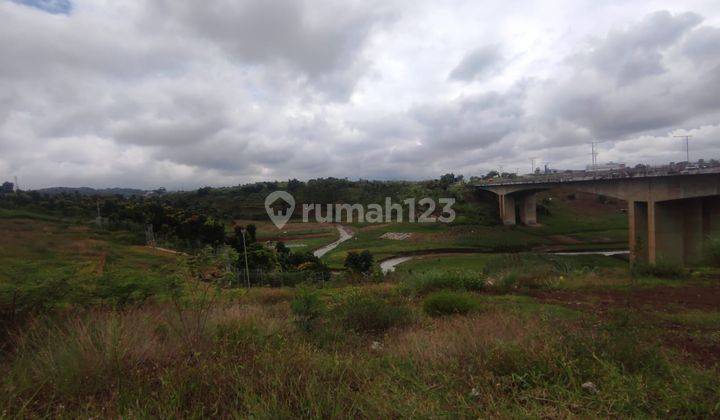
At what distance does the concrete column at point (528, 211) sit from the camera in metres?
46.2

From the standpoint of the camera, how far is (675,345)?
14.0 feet

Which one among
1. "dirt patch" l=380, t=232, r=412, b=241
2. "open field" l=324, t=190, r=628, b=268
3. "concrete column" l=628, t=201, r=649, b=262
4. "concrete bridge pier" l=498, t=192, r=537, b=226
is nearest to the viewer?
"concrete column" l=628, t=201, r=649, b=262

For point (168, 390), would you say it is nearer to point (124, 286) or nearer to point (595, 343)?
point (124, 286)

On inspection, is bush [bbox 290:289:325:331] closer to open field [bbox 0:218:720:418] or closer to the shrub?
open field [bbox 0:218:720:418]

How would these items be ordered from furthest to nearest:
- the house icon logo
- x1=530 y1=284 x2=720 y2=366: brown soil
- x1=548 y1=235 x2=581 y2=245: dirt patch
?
the house icon logo < x1=548 y1=235 x2=581 y2=245: dirt patch < x1=530 y1=284 x2=720 y2=366: brown soil

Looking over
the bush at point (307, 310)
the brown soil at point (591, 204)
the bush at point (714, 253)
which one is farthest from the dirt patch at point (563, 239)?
the bush at point (307, 310)

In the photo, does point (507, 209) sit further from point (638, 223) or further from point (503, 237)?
point (638, 223)

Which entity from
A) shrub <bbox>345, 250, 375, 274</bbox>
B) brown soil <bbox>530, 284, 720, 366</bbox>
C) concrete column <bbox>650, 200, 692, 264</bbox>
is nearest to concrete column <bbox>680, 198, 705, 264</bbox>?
concrete column <bbox>650, 200, 692, 264</bbox>

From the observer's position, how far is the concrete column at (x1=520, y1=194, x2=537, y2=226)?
Result: 4618cm

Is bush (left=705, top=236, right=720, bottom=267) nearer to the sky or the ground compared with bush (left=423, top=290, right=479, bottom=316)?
nearer to the ground

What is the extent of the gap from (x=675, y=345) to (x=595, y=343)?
1.94 m

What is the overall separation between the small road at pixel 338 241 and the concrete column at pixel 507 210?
18709 mm

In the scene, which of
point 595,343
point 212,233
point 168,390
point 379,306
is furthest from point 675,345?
point 212,233

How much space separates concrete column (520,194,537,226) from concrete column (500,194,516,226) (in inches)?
65.1
